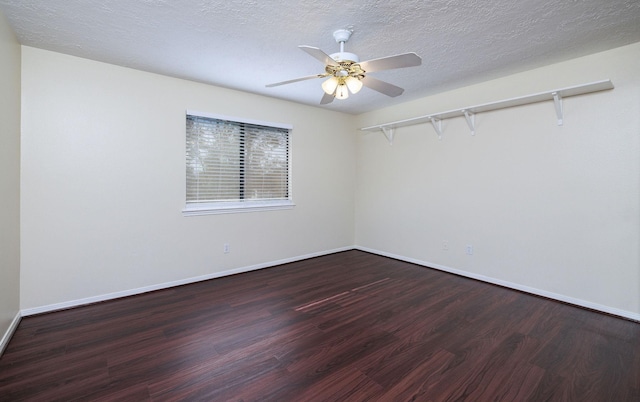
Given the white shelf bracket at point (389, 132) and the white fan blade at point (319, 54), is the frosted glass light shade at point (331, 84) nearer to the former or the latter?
the white fan blade at point (319, 54)

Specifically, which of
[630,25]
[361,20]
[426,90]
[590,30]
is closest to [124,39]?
[361,20]

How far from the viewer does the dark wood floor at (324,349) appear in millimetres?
1648

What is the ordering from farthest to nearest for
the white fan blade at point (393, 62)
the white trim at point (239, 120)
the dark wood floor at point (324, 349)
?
the white trim at point (239, 120) < the white fan blade at point (393, 62) < the dark wood floor at point (324, 349)

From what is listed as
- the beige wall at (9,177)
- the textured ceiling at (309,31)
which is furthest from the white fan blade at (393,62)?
the beige wall at (9,177)

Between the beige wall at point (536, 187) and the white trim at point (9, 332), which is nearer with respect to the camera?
the white trim at point (9, 332)

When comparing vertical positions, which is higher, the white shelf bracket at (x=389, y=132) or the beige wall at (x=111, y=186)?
the white shelf bracket at (x=389, y=132)

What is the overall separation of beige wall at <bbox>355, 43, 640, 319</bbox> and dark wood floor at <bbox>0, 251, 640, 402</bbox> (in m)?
0.38

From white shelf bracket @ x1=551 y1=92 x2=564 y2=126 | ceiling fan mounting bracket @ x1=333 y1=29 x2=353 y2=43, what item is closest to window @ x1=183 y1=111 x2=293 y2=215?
ceiling fan mounting bracket @ x1=333 y1=29 x2=353 y2=43

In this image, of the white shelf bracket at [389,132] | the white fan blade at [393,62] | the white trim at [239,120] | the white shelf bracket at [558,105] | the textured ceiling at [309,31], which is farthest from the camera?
the white shelf bracket at [389,132]

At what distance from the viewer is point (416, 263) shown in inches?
166

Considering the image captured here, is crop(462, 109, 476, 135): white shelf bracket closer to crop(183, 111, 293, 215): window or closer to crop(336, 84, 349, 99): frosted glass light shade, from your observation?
crop(336, 84, 349, 99): frosted glass light shade

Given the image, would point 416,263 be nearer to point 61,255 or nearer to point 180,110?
point 180,110

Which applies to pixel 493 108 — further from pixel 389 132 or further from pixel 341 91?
pixel 341 91

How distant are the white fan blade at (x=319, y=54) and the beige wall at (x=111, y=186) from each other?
208 centimetres
